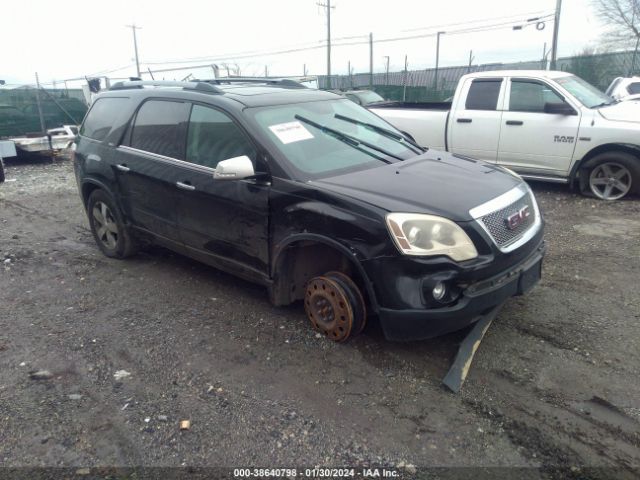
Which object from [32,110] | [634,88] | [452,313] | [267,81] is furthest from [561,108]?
[32,110]

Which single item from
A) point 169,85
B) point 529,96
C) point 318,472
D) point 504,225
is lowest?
point 318,472

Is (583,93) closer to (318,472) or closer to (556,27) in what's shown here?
(318,472)

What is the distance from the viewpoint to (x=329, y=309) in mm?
3537

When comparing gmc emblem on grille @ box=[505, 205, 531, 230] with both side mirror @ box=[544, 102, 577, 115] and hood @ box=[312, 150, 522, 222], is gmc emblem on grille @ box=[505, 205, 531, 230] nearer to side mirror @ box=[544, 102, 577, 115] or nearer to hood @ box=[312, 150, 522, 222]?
hood @ box=[312, 150, 522, 222]

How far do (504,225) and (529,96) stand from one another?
16.5 feet

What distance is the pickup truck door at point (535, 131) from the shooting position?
704 centimetres

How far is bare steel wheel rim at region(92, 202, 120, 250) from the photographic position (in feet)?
17.2

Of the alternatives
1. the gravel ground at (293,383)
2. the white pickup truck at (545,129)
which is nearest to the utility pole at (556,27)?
the white pickup truck at (545,129)

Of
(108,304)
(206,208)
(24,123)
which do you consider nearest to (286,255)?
(206,208)

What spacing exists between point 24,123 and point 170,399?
14.4 metres

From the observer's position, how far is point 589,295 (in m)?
4.15

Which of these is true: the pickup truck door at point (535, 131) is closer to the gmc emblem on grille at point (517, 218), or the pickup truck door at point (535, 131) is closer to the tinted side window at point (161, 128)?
the gmc emblem on grille at point (517, 218)

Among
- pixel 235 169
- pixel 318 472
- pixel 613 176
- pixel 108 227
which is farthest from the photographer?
pixel 613 176

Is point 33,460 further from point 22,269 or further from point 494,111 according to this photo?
point 494,111
